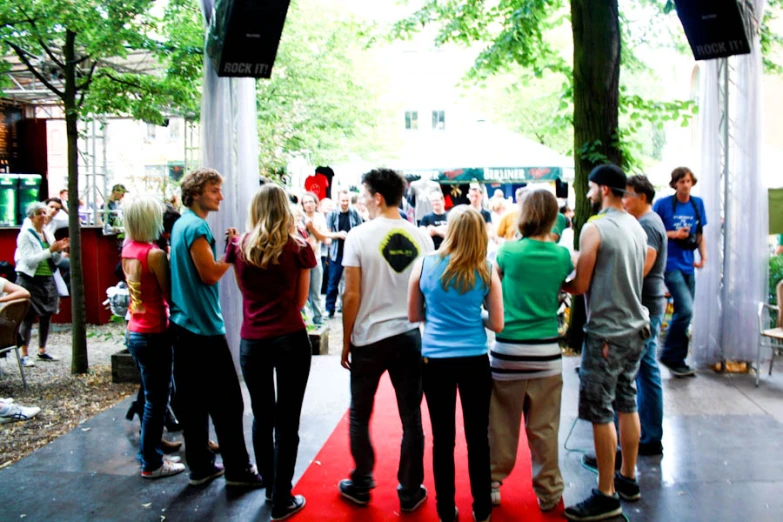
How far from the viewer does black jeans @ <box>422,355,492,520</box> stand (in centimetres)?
350

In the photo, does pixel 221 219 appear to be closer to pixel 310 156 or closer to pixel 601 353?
pixel 601 353

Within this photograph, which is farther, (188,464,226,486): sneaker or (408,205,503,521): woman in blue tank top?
(188,464,226,486): sneaker

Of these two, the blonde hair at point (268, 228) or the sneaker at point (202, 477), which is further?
the sneaker at point (202, 477)

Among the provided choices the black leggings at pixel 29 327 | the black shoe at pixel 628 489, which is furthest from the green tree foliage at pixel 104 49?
the black shoe at pixel 628 489

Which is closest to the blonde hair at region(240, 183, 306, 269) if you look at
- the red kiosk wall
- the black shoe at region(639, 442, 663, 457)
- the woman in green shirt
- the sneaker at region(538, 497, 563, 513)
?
the woman in green shirt

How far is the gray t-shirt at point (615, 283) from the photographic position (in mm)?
3725

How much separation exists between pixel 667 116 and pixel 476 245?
5.63 m

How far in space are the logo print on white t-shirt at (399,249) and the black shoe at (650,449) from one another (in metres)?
2.26

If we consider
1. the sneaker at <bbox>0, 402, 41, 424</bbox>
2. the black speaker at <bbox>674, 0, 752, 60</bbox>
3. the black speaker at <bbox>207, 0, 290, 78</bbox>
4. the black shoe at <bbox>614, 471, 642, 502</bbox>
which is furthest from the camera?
the black speaker at <bbox>674, 0, 752, 60</bbox>

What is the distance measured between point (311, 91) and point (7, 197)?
8367 mm

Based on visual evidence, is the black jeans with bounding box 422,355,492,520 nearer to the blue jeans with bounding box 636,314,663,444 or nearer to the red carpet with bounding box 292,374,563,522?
the red carpet with bounding box 292,374,563,522

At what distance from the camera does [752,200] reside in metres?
6.86

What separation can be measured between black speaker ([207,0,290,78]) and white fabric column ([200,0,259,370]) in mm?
354

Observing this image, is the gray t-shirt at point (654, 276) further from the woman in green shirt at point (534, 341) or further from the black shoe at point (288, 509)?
the black shoe at point (288, 509)
